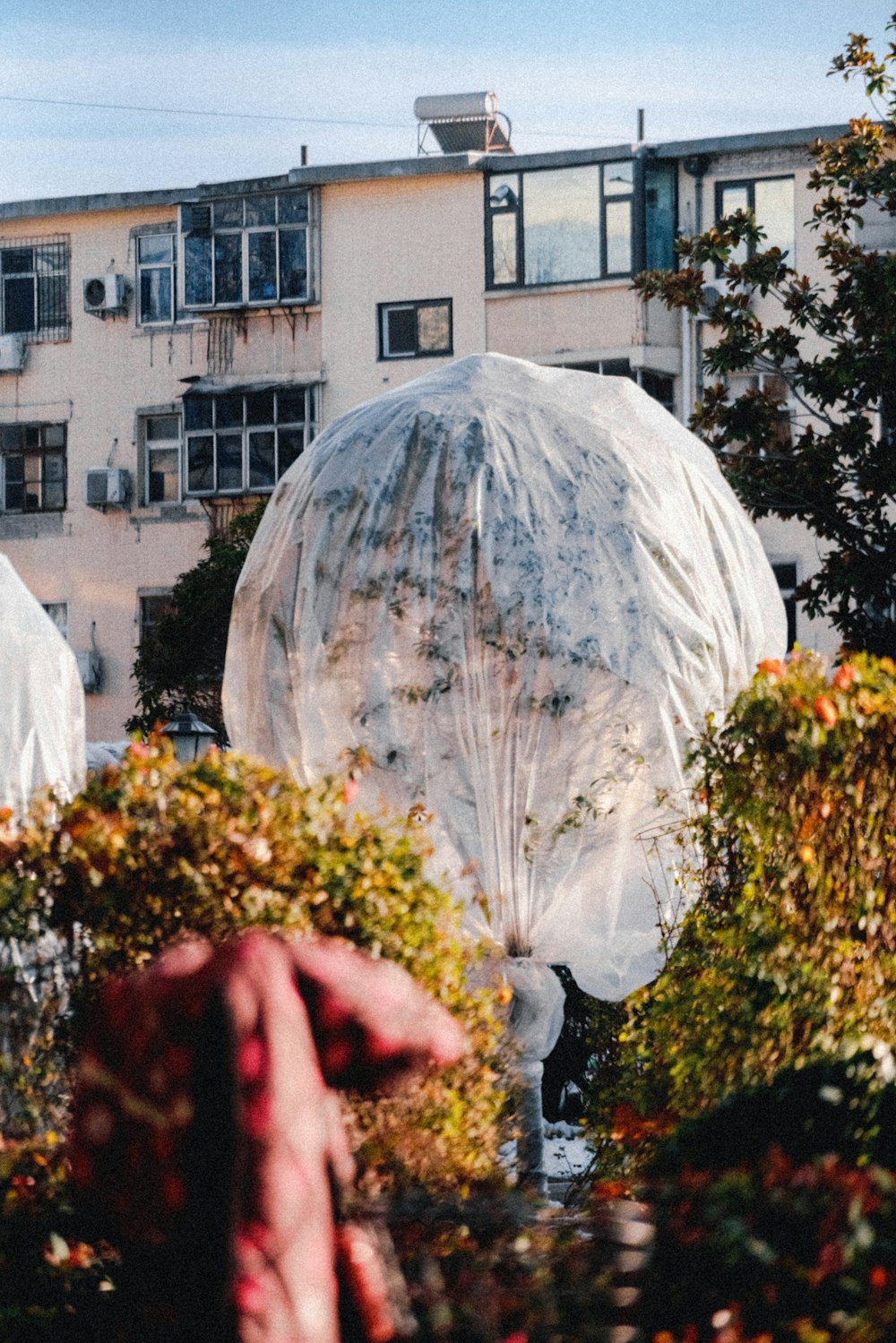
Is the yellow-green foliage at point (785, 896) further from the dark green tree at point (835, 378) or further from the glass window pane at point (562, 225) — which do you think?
the glass window pane at point (562, 225)

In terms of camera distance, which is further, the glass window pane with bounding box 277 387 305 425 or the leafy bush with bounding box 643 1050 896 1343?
the glass window pane with bounding box 277 387 305 425

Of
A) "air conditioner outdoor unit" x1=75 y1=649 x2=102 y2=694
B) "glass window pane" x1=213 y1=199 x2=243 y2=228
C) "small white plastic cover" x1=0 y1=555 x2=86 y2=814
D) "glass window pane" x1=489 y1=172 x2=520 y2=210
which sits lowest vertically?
"air conditioner outdoor unit" x1=75 y1=649 x2=102 y2=694

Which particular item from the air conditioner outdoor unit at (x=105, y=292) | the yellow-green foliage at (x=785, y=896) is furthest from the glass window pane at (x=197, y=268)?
the yellow-green foliage at (x=785, y=896)

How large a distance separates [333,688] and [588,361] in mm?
21096

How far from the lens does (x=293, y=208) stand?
29609 millimetres

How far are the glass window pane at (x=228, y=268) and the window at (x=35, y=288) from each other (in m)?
3.05

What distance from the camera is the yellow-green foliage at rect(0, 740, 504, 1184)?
4.48m

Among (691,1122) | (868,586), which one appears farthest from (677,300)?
(691,1122)

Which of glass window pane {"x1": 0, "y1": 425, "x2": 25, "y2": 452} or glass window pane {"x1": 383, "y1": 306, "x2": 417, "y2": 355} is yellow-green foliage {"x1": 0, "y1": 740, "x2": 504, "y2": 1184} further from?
glass window pane {"x1": 0, "y1": 425, "x2": 25, "y2": 452}

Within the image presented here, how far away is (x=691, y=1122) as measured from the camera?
14.2 ft

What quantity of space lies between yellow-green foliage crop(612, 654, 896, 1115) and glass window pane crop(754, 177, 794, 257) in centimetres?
2218

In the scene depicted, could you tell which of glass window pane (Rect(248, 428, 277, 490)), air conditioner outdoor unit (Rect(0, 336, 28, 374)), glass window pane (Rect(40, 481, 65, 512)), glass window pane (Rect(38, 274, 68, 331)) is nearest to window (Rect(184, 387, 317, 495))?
glass window pane (Rect(248, 428, 277, 490))

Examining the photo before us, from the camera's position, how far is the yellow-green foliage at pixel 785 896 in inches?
221

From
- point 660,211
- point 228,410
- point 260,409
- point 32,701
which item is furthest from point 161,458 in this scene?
point 32,701
